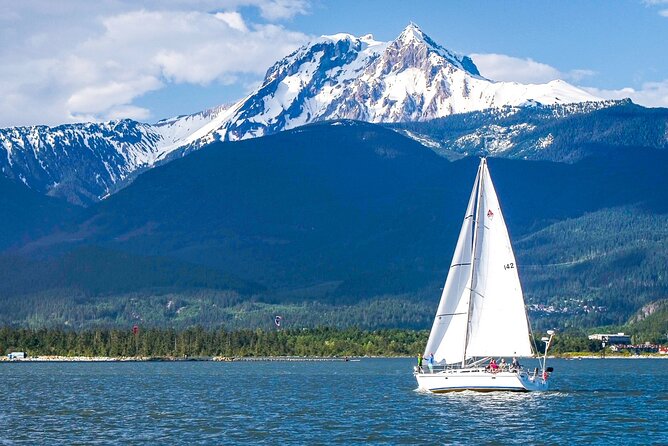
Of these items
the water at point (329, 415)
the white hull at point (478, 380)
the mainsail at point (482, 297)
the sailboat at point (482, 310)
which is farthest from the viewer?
the mainsail at point (482, 297)

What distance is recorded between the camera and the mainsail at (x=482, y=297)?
416 ft

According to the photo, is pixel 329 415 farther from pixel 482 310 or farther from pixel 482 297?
pixel 482 297

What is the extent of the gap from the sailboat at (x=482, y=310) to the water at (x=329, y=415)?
2.31 meters

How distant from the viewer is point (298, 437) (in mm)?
103125

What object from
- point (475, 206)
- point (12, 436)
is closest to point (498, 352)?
point (475, 206)

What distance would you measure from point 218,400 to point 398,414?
90.6 ft

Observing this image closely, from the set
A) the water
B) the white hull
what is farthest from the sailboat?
the water

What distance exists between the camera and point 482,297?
127812mm

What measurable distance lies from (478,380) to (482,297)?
7.13 metres

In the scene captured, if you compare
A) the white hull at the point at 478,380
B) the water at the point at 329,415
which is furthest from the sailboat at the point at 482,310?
the water at the point at 329,415

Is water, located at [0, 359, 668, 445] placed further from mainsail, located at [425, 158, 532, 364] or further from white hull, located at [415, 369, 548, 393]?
mainsail, located at [425, 158, 532, 364]

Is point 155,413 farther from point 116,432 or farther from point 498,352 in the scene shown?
point 498,352

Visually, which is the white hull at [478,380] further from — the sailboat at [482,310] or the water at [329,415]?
the water at [329,415]

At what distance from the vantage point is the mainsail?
12694 cm
